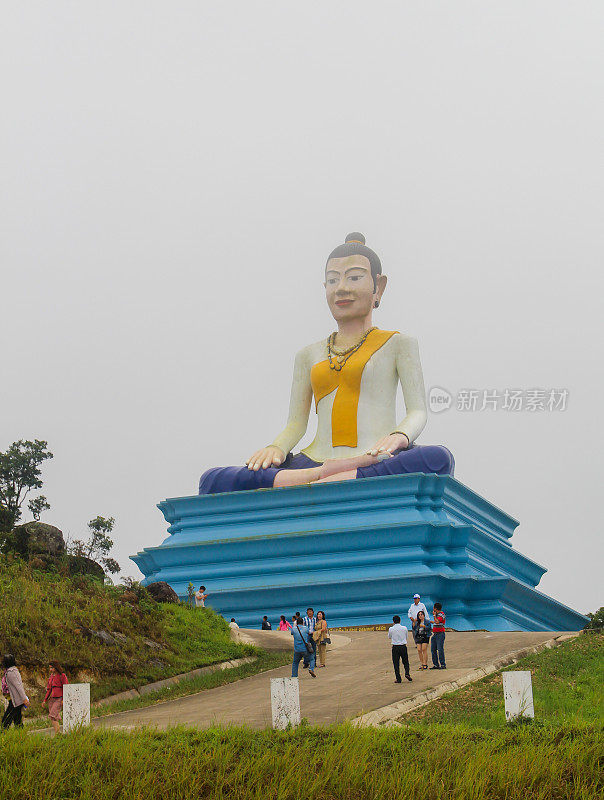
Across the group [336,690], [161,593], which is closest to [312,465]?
[161,593]

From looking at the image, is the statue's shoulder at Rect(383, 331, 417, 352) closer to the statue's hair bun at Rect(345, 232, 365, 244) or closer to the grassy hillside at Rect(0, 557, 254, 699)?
the statue's hair bun at Rect(345, 232, 365, 244)

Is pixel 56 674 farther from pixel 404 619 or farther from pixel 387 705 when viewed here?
pixel 404 619

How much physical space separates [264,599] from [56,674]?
1372 centimetres

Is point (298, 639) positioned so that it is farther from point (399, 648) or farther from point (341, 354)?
point (341, 354)

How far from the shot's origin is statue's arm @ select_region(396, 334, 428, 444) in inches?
1153

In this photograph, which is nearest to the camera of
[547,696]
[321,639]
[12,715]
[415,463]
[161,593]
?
[12,715]

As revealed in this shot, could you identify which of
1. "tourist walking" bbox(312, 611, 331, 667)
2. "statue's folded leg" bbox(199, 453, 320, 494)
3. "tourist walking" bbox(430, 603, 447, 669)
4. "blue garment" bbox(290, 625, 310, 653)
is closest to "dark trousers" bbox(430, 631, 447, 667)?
"tourist walking" bbox(430, 603, 447, 669)

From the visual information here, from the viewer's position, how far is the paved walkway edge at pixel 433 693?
11266 millimetres

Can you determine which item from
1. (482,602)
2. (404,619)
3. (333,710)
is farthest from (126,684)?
(482,602)

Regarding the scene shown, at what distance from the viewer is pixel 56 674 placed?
503 inches

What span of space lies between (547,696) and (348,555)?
1386 cm

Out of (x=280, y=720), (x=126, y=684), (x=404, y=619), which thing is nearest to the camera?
(x=280, y=720)

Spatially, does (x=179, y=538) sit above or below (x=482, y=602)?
above

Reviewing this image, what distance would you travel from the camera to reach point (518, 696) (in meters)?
10.4
